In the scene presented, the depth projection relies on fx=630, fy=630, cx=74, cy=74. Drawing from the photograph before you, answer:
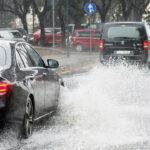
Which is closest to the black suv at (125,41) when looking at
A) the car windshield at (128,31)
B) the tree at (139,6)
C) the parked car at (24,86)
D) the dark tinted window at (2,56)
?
the car windshield at (128,31)

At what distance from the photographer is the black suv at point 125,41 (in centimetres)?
2095

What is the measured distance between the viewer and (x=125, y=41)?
2120 centimetres

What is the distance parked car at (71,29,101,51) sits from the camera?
39562 mm

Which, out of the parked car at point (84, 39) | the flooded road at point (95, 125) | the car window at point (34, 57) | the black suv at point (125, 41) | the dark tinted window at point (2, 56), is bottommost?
the parked car at point (84, 39)

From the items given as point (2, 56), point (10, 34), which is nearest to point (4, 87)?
point (2, 56)

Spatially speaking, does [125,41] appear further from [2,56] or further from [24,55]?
[2,56]

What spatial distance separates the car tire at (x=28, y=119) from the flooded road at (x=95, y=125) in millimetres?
95

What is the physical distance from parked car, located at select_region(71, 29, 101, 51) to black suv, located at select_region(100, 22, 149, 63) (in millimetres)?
17960

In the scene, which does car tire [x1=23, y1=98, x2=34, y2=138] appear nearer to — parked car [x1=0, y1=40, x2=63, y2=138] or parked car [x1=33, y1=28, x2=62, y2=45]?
parked car [x1=0, y1=40, x2=63, y2=138]

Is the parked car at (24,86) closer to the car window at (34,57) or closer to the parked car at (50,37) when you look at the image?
the car window at (34,57)

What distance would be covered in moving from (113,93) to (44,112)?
521 cm

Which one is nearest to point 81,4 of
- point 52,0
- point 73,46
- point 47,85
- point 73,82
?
point 73,46

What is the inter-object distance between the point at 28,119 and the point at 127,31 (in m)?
13.8

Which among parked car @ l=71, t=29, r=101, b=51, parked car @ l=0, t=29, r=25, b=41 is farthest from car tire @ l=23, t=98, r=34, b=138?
parked car @ l=71, t=29, r=101, b=51
